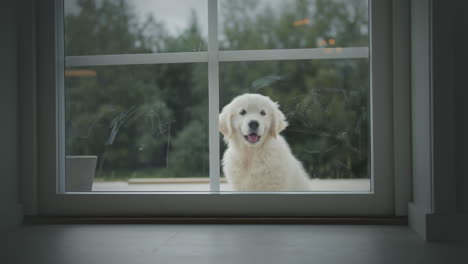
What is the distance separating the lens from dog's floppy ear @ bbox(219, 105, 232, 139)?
2367mm

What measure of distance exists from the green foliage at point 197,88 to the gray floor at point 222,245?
46 cm

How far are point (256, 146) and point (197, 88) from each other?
49 centimetres

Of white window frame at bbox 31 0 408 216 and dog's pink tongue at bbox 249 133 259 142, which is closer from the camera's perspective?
white window frame at bbox 31 0 408 216

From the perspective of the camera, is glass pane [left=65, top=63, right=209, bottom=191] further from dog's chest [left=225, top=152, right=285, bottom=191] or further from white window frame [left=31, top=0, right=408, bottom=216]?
dog's chest [left=225, top=152, right=285, bottom=191]

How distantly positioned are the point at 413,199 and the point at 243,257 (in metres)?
1.07

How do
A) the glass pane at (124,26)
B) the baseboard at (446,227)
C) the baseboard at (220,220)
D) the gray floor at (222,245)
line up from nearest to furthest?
the gray floor at (222,245)
the baseboard at (446,227)
the baseboard at (220,220)
the glass pane at (124,26)

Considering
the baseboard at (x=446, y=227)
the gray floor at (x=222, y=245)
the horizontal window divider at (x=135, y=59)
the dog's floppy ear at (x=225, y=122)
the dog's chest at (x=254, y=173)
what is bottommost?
the gray floor at (x=222, y=245)

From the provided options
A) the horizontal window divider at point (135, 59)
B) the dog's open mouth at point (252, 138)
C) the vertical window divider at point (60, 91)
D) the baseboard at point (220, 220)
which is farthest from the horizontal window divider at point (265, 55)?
the baseboard at point (220, 220)

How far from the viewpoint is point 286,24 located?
→ 2.47 meters

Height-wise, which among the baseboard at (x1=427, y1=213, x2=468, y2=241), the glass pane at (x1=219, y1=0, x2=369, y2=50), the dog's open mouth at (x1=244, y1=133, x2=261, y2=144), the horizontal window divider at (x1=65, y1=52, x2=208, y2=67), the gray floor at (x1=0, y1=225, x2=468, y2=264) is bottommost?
the gray floor at (x1=0, y1=225, x2=468, y2=264)

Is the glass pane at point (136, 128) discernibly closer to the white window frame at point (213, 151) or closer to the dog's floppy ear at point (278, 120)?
the white window frame at point (213, 151)

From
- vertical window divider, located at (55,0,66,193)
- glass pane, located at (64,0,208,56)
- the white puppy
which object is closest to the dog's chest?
the white puppy

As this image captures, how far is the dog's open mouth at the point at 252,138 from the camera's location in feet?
7.88

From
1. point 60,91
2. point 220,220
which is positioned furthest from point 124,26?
point 220,220
